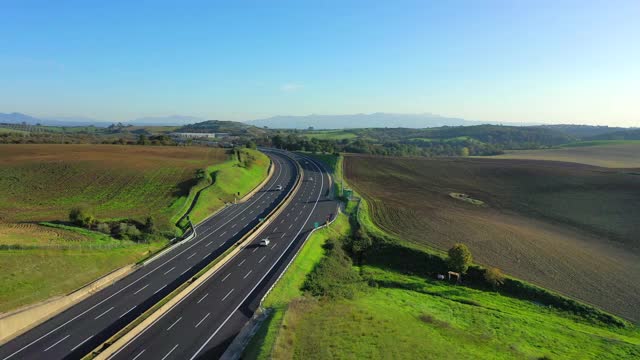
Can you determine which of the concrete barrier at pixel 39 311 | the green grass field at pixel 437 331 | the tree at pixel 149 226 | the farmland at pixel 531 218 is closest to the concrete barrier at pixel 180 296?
the concrete barrier at pixel 39 311

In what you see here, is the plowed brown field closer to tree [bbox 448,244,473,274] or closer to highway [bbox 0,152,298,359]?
highway [bbox 0,152,298,359]

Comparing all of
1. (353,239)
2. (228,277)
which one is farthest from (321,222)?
(228,277)

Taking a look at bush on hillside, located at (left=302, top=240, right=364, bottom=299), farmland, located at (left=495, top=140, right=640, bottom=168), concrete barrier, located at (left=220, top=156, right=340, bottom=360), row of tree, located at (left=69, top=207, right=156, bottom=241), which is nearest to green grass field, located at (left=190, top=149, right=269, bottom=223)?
row of tree, located at (left=69, top=207, right=156, bottom=241)

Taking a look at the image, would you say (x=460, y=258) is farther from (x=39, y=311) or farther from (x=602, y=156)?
(x=602, y=156)

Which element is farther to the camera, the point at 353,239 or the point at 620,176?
the point at 620,176

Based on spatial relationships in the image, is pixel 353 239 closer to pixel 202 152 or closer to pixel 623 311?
pixel 623 311

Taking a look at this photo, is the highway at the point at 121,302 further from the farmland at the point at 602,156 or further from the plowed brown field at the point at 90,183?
the farmland at the point at 602,156
